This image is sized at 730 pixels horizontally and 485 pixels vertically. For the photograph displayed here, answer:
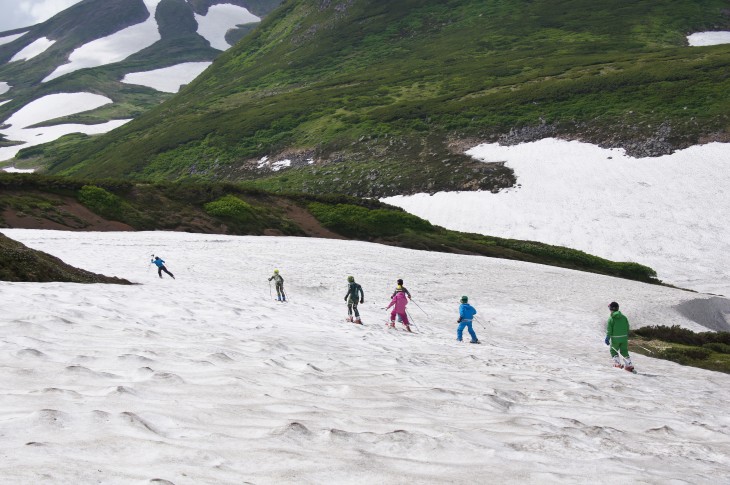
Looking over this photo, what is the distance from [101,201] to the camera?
155ft

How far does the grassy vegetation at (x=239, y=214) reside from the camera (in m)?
46.1

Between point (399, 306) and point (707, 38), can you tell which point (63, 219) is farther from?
point (707, 38)

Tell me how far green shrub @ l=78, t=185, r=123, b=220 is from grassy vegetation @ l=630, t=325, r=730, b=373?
122ft

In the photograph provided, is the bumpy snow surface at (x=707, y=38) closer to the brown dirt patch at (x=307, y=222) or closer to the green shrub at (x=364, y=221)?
the green shrub at (x=364, y=221)

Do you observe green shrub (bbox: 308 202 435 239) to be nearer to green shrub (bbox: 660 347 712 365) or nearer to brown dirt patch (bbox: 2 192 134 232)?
brown dirt patch (bbox: 2 192 134 232)

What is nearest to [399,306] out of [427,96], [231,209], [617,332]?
[617,332]

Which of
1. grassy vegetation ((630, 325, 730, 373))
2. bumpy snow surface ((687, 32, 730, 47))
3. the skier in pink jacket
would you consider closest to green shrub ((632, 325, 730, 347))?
grassy vegetation ((630, 325, 730, 373))

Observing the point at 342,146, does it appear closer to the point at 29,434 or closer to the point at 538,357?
the point at 538,357

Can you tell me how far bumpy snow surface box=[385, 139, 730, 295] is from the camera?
50812mm

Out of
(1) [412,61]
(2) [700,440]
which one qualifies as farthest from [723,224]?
(1) [412,61]

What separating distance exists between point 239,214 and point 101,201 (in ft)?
34.5

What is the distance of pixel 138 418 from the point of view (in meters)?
6.35

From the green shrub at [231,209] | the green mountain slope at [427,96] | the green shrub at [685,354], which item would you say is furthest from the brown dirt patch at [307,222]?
the green shrub at [685,354]

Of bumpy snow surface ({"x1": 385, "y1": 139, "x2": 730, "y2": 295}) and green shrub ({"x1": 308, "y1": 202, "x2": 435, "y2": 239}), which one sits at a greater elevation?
bumpy snow surface ({"x1": 385, "y1": 139, "x2": 730, "y2": 295})
